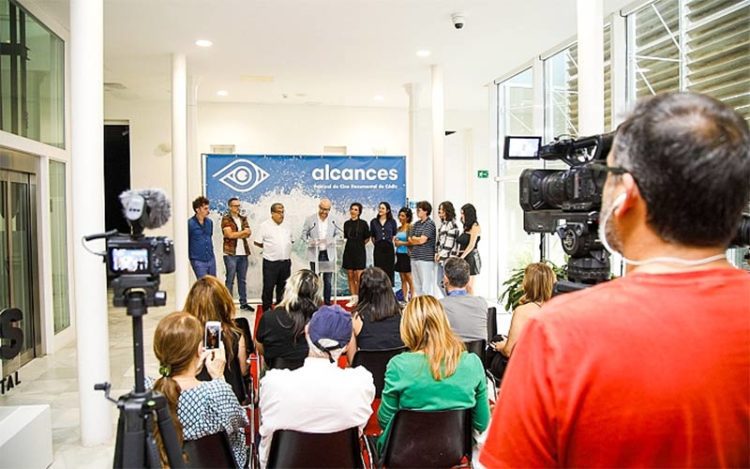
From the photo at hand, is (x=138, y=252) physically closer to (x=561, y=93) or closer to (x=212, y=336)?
(x=212, y=336)

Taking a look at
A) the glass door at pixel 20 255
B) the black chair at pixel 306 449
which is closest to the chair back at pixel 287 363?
the black chair at pixel 306 449

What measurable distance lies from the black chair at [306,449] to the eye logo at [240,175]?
22.1 ft

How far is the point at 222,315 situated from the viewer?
10.3 ft

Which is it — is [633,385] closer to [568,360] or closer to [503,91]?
[568,360]

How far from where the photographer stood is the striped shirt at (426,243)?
7.34 m

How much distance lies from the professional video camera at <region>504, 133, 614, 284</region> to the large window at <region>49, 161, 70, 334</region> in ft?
17.9

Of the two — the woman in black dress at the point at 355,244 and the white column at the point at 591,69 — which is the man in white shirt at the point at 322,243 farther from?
the white column at the point at 591,69

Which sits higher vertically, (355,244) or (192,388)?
(355,244)

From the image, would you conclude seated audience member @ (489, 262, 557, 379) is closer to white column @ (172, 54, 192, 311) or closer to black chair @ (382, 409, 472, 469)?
black chair @ (382, 409, 472, 469)

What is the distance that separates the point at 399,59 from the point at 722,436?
7.42 meters

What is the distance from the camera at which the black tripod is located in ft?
5.12

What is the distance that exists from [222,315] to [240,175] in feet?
18.3

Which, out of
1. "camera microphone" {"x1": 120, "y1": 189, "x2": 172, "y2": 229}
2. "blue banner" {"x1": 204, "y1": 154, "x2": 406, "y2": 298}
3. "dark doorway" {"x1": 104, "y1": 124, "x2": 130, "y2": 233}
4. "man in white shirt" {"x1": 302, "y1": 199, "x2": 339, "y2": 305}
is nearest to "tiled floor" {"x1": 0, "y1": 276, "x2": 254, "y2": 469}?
"camera microphone" {"x1": 120, "y1": 189, "x2": 172, "y2": 229}

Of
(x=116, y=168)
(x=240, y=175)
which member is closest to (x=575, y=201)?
(x=240, y=175)
